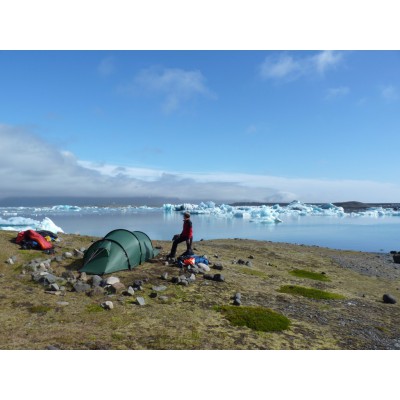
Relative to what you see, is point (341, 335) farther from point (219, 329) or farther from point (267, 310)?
point (219, 329)

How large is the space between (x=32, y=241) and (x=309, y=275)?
1680 cm

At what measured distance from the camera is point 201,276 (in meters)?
15.7

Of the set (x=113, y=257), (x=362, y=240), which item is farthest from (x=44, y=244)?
(x=362, y=240)

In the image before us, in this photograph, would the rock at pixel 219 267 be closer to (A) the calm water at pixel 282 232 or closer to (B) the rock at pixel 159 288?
(B) the rock at pixel 159 288

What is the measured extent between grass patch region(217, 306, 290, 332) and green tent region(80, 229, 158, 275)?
19.6ft

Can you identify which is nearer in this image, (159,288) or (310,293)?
(159,288)

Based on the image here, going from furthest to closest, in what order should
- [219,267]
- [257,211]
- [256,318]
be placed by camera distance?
[257,211]
[219,267]
[256,318]

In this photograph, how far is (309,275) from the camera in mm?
20812

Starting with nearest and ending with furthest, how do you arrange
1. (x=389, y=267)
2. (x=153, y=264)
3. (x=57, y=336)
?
(x=57, y=336)
(x=153, y=264)
(x=389, y=267)

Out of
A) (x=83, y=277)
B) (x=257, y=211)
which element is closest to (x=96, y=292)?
(x=83, y=277)

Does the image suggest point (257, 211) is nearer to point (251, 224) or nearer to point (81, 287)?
point (251, 224)

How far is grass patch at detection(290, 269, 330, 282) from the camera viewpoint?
2016cm

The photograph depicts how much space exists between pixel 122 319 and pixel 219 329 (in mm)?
3087

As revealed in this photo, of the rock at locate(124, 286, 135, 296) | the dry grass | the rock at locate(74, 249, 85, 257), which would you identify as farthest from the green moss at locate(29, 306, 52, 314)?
the rock at locate(74, 249, 85, 257)
